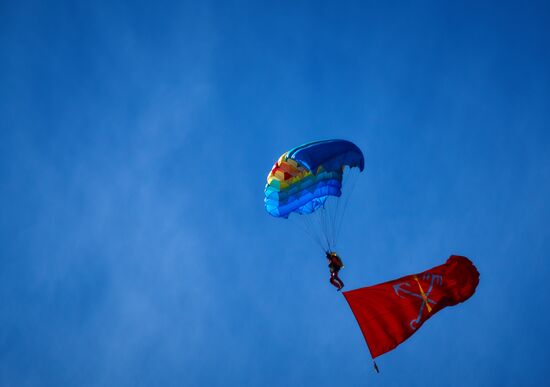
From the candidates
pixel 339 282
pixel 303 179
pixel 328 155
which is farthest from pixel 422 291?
pixel 303 179

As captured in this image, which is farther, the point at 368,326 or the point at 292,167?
the point at 292,167

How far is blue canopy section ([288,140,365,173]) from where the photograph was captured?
1670 cm

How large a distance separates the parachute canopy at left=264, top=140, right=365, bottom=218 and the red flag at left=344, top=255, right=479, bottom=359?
4.28 metres

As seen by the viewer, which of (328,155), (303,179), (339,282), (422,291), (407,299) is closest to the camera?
(407,299)

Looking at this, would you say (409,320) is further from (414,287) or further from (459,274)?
(459,274)

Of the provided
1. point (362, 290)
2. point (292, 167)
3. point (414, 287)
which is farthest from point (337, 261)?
point (292, 167)

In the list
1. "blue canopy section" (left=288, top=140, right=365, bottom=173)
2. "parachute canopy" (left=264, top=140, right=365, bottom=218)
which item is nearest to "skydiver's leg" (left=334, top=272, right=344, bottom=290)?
"parachute canopy" (left=264, top=140, right=365, bottom=218)

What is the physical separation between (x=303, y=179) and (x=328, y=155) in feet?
5.65

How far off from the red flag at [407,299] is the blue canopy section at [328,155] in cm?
417

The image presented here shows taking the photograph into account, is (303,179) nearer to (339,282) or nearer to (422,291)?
(339,282)

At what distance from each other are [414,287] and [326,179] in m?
5.03

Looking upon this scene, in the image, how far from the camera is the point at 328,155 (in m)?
17.1

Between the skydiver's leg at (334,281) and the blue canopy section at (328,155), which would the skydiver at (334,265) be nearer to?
the skydiver's leg at (334,281)

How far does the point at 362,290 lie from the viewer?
618 inches
